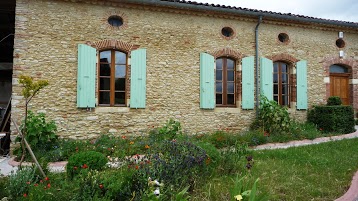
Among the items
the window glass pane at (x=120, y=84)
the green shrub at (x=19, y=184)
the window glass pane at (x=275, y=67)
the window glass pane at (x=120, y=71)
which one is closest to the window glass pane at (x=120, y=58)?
the window glass pane at (x=120, y=71)

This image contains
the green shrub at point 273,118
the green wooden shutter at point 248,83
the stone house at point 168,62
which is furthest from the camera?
the green wooden shutter at point 248,83

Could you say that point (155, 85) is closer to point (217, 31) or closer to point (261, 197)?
point (217, 31)

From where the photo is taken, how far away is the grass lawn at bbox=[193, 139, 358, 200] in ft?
12.0

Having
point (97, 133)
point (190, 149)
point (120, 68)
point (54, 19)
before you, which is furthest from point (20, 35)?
point (190, 149)

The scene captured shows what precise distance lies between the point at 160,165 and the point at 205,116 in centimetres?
504

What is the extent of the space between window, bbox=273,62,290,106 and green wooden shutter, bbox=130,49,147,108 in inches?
188

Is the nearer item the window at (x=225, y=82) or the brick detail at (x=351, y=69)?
the window at (x=225, y=82)

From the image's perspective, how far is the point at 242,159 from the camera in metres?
4.98

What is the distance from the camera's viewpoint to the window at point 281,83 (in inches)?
375

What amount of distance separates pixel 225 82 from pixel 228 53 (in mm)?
965

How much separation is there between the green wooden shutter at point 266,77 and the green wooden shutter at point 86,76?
5454 mm

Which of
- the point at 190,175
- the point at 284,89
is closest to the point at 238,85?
the point at 284,89

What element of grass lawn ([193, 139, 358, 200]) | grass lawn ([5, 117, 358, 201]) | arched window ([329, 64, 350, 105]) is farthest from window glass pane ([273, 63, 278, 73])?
grass lawn ([5, 117, 358, 201])

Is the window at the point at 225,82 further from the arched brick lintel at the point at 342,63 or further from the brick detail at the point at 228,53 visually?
the arched brick lintel at the point at 342,63
